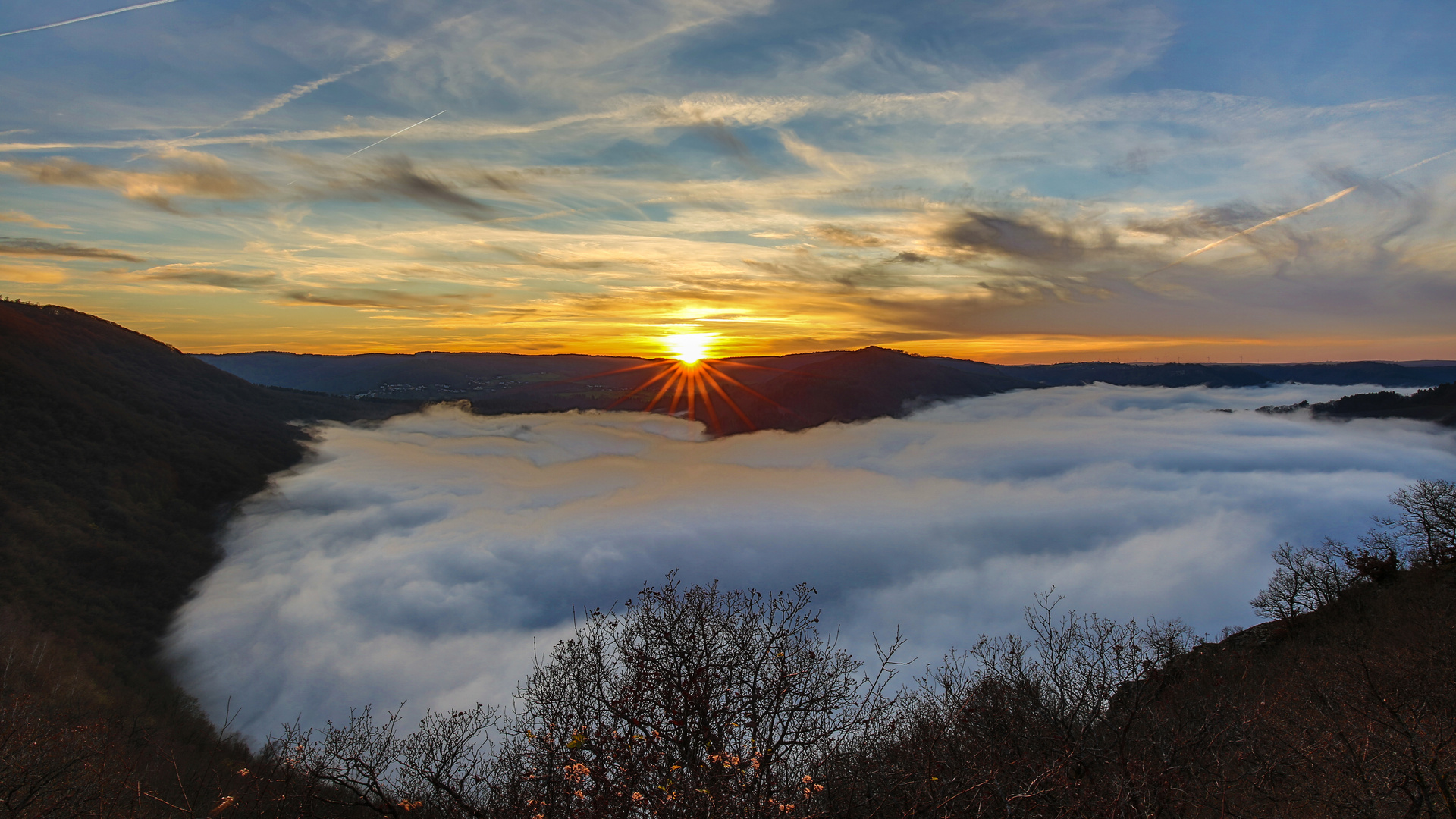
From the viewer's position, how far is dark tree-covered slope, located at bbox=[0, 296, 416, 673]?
4232 inches

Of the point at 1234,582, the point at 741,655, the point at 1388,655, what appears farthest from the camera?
the point at 1234,582

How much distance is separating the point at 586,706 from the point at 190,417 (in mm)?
238817

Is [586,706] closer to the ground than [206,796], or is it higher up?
higher up

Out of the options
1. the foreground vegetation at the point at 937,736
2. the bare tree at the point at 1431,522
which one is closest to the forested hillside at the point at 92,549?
the foreground vegetation at the point at 937,736

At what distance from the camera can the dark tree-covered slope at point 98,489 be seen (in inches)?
4232

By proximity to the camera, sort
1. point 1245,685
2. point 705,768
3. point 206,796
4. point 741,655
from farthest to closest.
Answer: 1. point 206,796
2. point 1245,685
3. point 741,655
4. point 705,768

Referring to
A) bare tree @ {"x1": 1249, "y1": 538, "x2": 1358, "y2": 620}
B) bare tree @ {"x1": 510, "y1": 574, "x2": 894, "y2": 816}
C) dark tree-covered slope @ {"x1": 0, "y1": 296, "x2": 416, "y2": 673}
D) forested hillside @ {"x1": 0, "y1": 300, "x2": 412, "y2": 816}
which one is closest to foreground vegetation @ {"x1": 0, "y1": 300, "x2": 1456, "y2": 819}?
bare tree @ {"x1": 510, "y1": 574, "x2": 894, "y2": 816}

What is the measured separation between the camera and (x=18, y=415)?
139 m

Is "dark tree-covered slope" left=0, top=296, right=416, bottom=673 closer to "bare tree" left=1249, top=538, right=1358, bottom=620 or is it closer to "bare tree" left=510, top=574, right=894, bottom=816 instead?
"bare tree" left=510, top=574, right=894, bottom=816

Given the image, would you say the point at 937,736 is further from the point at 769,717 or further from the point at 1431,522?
the point at 1431,522

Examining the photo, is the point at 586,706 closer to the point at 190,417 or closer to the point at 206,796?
the point at 206,796

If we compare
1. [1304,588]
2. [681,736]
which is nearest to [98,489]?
[681,736]

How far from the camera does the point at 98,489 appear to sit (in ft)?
Result: 455

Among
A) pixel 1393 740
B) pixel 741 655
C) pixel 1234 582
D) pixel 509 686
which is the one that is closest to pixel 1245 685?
pixel 1393 740
